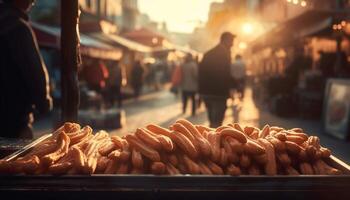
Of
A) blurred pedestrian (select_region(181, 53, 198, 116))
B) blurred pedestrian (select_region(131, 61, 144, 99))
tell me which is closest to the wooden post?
blurred pedestrian (select_region(181, 53, 198, 116))

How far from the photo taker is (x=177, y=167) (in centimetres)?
355

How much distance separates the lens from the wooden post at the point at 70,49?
5109 mm

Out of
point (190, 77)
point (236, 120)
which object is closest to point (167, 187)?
point (236, 120)

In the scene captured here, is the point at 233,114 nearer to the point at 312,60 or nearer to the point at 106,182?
the point at 312,60

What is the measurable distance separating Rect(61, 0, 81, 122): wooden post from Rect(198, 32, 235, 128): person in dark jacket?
15.3 ft

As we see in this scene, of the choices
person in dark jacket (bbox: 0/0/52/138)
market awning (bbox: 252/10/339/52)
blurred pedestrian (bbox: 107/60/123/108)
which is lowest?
blurred pedestrian (bbox: 107/60/123/108)

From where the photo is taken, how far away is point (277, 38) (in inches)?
1024

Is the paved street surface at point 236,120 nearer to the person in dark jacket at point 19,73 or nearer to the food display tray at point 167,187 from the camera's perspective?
the person in dark jacket at point 19,73

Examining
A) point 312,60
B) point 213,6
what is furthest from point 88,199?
point 213,6

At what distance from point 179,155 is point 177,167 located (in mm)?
138

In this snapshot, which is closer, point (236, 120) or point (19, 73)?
point (19, 73)

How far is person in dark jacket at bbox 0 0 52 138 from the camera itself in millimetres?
5203

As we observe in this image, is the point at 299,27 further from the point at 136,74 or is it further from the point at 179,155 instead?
the point at 179,155

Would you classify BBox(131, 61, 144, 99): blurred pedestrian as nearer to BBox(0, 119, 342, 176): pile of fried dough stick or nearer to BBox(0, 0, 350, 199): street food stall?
BBox(0, 0, 350, 199): street food stall
